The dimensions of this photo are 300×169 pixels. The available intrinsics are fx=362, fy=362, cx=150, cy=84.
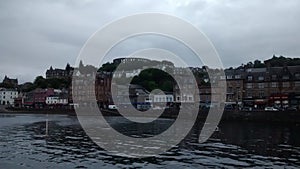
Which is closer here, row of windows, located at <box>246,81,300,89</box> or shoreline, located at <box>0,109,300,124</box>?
shoreline, located at <box>0,109,300,124</box>

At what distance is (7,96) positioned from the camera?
154 m

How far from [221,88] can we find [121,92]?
3754 centimetres

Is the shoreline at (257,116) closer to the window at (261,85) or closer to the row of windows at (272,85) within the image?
the row of windows at (272,85)

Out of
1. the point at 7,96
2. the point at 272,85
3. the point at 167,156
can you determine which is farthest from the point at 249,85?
the point at 7,96

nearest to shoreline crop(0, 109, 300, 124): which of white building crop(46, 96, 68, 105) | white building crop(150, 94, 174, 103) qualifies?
white building crop(150, 94, 174, 103)

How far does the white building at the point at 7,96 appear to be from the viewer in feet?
501

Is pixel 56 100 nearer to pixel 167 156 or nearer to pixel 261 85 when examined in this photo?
pixel 261 85

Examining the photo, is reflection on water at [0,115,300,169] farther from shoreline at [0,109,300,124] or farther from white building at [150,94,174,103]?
white building at [150,94,174,103]

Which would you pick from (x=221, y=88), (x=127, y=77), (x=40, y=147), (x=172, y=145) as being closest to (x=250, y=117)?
(x=221, y=88)

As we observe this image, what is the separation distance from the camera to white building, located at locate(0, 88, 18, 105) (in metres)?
153

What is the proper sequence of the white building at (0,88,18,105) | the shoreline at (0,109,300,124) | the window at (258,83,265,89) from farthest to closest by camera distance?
the white building at (0,88,18,105)
the window at (258,83,265,89)
the shoreline at (0,109,300,124)

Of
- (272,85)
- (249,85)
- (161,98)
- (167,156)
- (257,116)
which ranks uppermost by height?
(249,85)

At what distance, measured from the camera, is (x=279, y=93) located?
7844 cm

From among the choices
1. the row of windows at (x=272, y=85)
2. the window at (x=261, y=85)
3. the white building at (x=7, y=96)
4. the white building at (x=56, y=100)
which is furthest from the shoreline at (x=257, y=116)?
the white building at (x=7, y=96)
